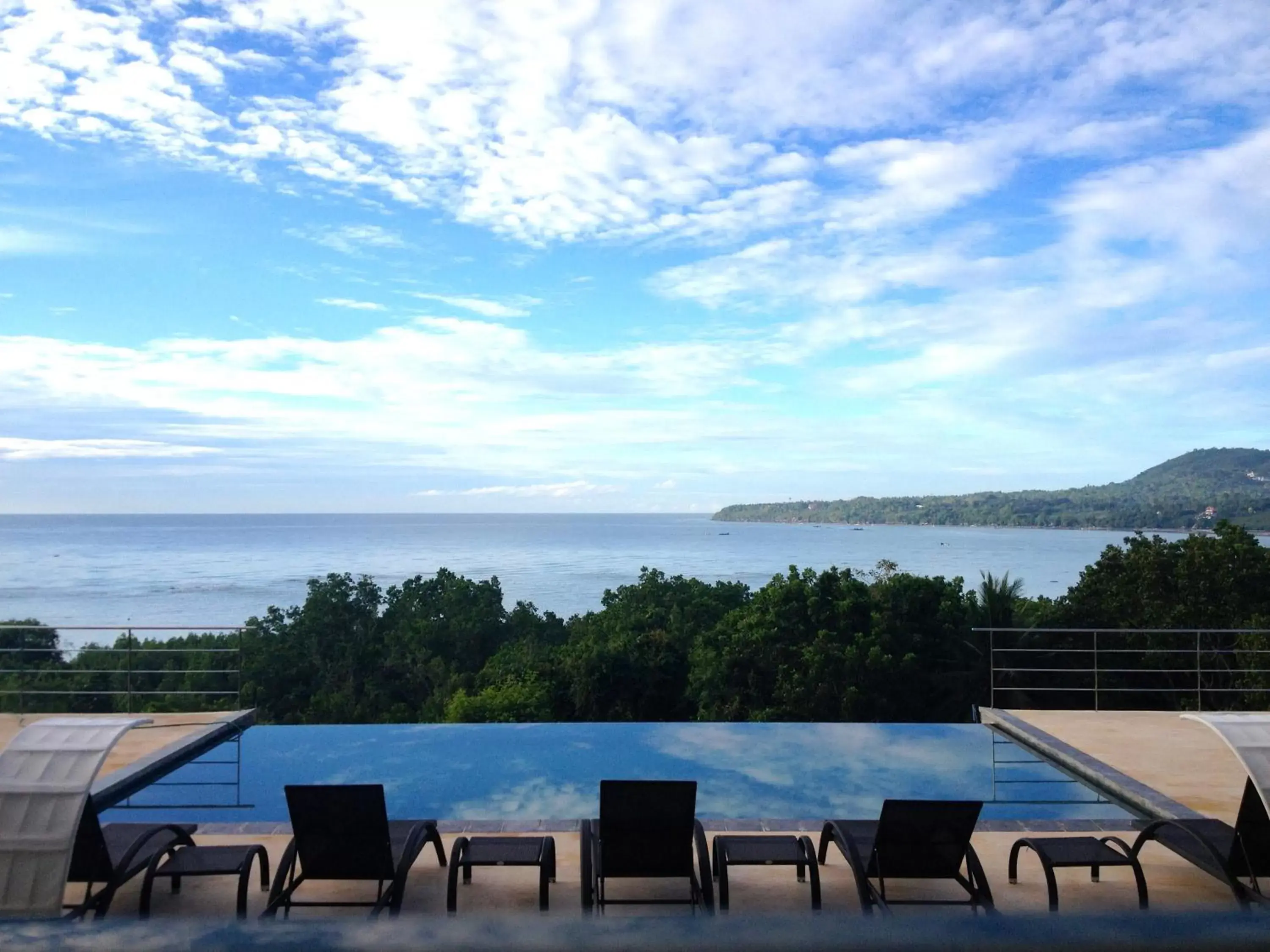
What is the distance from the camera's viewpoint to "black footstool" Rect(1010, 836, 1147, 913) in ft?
13.9

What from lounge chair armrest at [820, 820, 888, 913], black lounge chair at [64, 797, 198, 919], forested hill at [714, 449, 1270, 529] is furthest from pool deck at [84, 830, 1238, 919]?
forested hill at [714, 449, 1270, 529]

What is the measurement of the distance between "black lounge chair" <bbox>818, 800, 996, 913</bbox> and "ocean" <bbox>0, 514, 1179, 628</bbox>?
81.6 ft

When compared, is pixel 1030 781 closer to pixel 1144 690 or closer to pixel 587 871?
pixel 1144 690

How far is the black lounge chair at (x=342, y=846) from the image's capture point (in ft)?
13.8

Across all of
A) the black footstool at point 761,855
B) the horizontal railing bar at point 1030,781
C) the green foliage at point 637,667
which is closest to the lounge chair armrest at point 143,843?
the black footstool at point 761,855

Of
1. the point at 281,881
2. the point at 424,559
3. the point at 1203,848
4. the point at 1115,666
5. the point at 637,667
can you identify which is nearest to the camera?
the point at 281,881

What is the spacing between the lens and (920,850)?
4.32 metres

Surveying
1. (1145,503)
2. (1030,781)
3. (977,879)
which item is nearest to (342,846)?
(977,879)

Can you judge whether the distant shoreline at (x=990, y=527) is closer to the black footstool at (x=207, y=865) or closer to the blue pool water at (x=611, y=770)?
the blue pool water at (x=611, y=770)

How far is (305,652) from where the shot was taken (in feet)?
62.1

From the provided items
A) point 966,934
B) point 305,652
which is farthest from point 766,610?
point 966,934

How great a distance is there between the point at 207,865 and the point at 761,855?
2.66 m

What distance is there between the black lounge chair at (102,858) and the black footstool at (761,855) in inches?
106

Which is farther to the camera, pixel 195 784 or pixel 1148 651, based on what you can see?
pixel 1148 651
